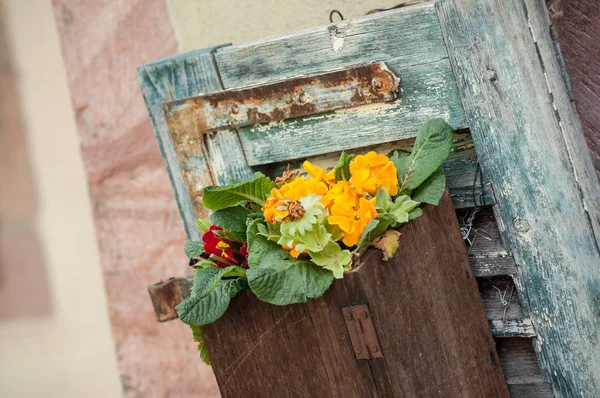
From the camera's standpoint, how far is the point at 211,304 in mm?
1309

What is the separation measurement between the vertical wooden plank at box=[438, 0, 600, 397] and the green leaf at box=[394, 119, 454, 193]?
0.06m

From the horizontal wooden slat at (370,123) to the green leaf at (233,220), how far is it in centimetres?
23

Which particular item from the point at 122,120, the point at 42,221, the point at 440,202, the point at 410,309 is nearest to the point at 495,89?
the point at 440,202

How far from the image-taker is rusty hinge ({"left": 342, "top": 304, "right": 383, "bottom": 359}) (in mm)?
1224

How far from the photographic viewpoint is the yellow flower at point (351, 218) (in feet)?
4.12

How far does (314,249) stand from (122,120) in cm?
120

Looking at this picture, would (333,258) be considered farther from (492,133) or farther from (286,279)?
(492,133)

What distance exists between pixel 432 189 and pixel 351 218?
189 millimetres

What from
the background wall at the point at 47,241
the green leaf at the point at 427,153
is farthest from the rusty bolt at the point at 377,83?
the background wall at the point at 47,241

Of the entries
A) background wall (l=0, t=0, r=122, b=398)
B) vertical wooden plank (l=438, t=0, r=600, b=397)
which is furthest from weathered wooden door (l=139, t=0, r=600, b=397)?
background wall (l=0, t=0, r=122, b=398)

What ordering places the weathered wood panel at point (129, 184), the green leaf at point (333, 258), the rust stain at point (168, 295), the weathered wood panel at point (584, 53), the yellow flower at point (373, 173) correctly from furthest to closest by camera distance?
the weathered wood panel at point (129, 184)
the rust stain at point (168, 295)
the weathered wood panel at point (584, 53)
the yellow flower at point (373, 173)
the green leaf at point (333, 258)

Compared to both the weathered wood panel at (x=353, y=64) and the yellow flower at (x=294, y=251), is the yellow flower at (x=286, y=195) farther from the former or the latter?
the weathered wood panel at (x=353, y=64)

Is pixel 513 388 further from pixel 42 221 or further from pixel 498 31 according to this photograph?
pixel 42 221

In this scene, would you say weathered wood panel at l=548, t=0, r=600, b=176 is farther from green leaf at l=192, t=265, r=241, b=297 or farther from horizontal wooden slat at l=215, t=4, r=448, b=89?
green leaf at l=192, t=265, r=241, b=297
